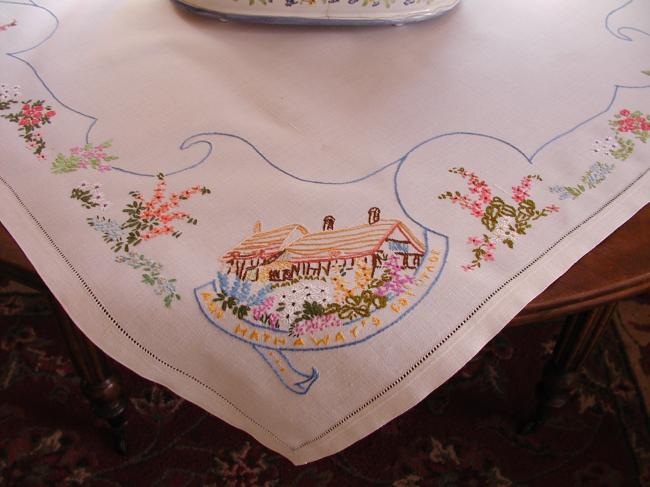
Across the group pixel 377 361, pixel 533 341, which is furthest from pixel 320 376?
pixel 533 341

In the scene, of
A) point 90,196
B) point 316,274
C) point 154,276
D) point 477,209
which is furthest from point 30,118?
point 477,209

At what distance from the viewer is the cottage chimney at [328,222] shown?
1.98 ft

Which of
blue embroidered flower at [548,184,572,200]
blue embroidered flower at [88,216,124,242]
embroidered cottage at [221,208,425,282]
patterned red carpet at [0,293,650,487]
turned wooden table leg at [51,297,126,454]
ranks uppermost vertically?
blue embroidered flower at [548,184,572,200]

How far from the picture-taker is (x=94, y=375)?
2.86 ft

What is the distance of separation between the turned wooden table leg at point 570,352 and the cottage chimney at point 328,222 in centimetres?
37

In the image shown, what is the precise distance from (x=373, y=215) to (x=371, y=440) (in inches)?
25.1

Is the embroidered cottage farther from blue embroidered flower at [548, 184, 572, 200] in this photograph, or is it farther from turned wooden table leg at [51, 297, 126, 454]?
turned wooden table leg at [51, 297, 126, 454]

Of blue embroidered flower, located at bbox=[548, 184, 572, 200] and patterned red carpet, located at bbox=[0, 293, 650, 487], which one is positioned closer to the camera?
blue embroidered flower, located at bbox=[548, 184, 572, 200]

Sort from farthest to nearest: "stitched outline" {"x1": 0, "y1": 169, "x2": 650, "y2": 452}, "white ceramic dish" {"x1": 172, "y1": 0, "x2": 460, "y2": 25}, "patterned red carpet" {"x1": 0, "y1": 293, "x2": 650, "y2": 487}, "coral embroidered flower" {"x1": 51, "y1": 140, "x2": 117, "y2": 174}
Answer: "patterned red carpet" {"x1": 0, "y1": 293, "x2": 650, "y2": 487}, "white ceramic dish" {"x1": 172, "y1": 0, "x2": 460, "y2": 25}, "coral embroidered flower" {"x1": 51, "y1": 140, "x2": 117, "y2": 174}, "stitched outline" {"x1": 0, "y1": 169, "x2": 650, "y2": 452}

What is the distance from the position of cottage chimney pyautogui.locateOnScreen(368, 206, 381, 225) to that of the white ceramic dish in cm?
28

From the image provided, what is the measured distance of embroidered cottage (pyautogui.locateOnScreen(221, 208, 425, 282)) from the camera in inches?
22.6

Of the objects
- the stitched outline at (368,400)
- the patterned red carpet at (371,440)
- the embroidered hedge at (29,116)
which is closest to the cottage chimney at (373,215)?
the stitched outline at (368,400)

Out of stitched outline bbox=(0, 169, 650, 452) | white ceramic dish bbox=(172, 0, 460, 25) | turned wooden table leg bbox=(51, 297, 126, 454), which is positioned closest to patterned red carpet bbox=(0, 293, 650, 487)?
turned wooden table leg bbox=(51, 297, 126, 454)

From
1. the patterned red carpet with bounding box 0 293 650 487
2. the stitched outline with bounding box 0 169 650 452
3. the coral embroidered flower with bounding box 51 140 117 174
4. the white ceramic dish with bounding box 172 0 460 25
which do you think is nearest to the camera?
the stitched outline with bounding box 0 169 650 452
